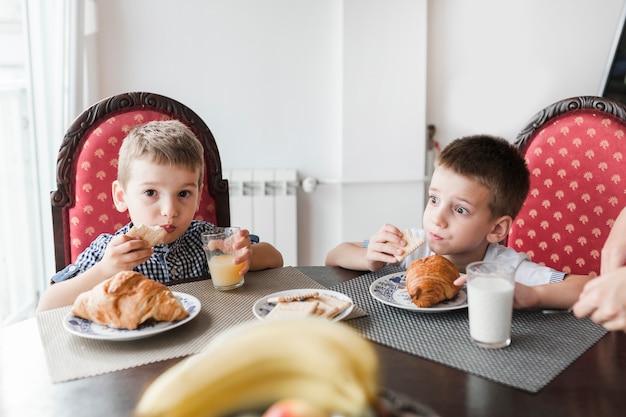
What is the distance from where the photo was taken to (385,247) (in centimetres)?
144

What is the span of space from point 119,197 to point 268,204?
1367 millimetres

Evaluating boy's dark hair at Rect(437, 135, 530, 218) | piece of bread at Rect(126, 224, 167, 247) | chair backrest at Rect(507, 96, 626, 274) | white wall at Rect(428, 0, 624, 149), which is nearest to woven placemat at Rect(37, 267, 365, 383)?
piece of bread at Rect(126, 224, 167, 247)

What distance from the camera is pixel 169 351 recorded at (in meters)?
1.02

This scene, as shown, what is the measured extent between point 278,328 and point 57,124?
2232mm

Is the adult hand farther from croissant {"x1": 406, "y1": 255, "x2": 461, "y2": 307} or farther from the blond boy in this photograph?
the blond boy

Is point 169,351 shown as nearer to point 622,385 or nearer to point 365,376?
point 365,376

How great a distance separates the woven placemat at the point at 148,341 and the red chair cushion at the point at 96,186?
0.52 metres

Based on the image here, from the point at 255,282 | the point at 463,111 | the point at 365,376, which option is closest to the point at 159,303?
the point at 255,282

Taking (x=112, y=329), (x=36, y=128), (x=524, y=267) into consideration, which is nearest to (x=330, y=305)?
(x=112, y=329)

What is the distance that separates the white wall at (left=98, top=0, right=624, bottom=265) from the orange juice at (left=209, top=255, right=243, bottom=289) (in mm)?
1715

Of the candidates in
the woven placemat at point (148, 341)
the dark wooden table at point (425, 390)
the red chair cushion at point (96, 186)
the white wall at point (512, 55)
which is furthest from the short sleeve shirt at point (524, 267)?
the white wall at point (512, 55)

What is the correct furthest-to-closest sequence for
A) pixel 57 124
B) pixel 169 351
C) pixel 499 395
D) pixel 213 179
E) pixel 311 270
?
pixel 57 124, pixel 213 179, pixel 311 270, pixel 169 351, pixel 499 395

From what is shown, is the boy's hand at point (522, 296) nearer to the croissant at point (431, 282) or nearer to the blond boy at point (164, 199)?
the croissant at point (431, 282)

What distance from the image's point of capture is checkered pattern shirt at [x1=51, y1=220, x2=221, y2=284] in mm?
1521
